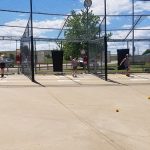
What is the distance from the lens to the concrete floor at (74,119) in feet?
31.9

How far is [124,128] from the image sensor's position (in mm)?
11500

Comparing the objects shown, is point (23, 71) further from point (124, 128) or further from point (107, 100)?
point (124, 128)

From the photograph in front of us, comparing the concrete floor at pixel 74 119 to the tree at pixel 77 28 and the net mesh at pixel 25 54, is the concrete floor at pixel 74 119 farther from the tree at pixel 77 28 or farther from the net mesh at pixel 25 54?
the tree at pixel 77 28

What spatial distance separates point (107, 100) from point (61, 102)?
173cm

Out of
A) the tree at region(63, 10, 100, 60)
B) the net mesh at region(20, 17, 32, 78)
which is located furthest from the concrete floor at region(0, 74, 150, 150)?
the tree at region(63, 10, 100, 60)

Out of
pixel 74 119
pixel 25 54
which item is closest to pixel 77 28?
pixel 25 54

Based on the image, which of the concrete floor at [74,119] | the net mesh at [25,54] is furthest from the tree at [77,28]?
the concrete floor at [74,119]

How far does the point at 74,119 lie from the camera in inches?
507

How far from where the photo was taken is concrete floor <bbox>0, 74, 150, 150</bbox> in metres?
9.73

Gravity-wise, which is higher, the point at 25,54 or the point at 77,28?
the point at 77,28

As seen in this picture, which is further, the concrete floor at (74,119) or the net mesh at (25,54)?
the net mesh at (25,54)

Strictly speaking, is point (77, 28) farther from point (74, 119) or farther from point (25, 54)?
point (74, 119)

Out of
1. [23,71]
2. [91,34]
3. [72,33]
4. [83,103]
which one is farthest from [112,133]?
[72,33]

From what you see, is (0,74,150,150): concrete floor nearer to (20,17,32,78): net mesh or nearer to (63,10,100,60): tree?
(20,17,32,78): net mesh
